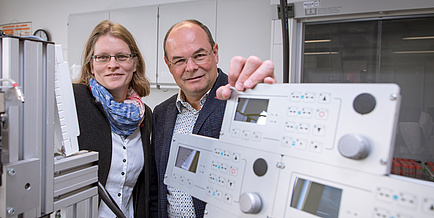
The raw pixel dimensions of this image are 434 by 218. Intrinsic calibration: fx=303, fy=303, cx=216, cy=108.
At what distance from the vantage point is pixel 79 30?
9.13ft

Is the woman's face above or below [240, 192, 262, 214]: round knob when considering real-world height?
above

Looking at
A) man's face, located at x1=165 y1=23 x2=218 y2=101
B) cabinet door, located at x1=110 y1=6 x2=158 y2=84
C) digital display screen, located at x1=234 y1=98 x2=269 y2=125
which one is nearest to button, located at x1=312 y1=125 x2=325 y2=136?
digital display screen, located at x1=234 y1=98 x2=269 y2=125

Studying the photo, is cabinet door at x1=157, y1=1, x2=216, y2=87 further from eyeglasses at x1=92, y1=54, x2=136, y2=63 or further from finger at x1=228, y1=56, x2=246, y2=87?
finger at x1=228, y1=56, x2=246, y2=87

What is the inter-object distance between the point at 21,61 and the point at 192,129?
0.60 metres

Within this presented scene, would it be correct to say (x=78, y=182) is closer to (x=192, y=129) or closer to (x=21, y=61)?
(x=21, y=61)

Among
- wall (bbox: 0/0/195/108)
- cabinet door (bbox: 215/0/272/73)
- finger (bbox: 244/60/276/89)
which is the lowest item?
finger (bbox: 244/60/276/89)

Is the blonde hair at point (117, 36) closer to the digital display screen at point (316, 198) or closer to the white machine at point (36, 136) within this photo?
the white machine at point (36, 136)

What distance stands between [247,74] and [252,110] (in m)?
0.11

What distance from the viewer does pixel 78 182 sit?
0.68 metres

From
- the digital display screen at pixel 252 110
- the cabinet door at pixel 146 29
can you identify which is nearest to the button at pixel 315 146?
the digital display screen at pixel 252 110

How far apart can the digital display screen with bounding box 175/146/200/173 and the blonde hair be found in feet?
2.05

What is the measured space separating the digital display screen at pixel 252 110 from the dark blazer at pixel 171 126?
0.34 meters

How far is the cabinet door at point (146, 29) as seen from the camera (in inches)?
97.7

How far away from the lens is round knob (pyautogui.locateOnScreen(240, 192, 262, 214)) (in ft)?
1.89
